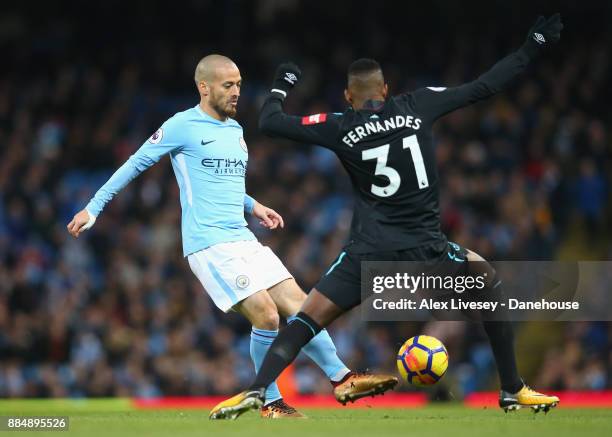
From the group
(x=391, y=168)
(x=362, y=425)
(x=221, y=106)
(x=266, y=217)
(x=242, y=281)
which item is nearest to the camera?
(x=362, y=425)

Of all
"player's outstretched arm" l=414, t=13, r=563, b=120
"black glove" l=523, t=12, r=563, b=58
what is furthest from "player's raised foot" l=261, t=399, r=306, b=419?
"black glove" l=523, t=12, r=563, b=58

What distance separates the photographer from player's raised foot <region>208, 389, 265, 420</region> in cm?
672

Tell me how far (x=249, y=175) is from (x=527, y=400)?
9.68 m

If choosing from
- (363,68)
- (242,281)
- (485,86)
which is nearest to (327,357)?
(242,281)

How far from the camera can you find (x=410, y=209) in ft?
22.5

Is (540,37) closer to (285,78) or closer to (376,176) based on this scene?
(376,176)

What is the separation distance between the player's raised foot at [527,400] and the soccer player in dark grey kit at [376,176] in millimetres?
943

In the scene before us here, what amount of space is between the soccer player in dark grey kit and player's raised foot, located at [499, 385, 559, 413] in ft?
3.10

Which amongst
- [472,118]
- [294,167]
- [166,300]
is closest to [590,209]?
[472,118]

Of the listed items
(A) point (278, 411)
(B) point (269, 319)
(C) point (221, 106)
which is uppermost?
(C) point (221, 106)

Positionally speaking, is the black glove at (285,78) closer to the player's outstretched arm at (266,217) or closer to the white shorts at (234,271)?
the white shorts at (234,271)

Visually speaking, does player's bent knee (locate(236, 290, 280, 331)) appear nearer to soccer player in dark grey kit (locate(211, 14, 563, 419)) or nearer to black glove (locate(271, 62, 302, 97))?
soccer player in dark grey kit (locate(211, 14, 563, 419))

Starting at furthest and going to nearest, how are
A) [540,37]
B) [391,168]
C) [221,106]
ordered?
[221,106]
[540,37]
[391,168]

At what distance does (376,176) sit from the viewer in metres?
6.84
